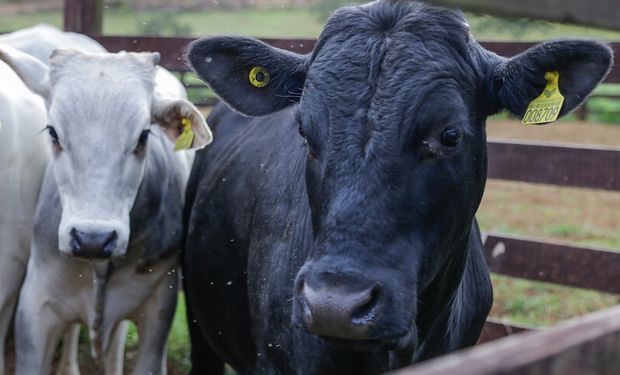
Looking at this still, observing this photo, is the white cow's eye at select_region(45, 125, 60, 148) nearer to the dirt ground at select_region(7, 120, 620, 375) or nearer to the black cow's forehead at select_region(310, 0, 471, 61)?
the black cow's forehead at select_region(310, 0, 471, 61)

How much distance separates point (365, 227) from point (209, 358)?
7.94ft

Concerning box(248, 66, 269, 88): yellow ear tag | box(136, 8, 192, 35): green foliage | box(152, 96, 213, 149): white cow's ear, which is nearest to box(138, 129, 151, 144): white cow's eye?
box(152, 96, 213, 149): white cow's ear

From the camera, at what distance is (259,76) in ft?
10.2

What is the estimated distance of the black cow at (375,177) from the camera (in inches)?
94.8

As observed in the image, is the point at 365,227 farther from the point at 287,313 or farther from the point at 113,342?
the point at 113,342

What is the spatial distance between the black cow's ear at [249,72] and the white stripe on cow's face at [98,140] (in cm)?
76

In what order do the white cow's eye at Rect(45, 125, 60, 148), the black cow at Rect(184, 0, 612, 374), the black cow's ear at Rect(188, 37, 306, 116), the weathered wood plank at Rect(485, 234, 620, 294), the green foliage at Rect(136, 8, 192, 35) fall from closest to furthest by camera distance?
the black cow at Rect(184, 0, 612, 374) → the black cow's ear at Rect(188, 37, 306, 116) → the white cow's eye at Rect(45, 125, 60, 148) → the weathered wood plank at Rect(485, 234, 620, 294) → the green foliage at Rect(136, 8, 192, 35)

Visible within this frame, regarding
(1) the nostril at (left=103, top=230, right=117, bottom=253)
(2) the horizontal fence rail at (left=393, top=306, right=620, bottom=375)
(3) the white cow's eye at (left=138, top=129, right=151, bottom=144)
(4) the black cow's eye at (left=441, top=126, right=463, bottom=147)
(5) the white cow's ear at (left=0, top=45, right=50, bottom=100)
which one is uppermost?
(2) the horizontal fence rail at (left=393, top=306, right=620, bottom=375)

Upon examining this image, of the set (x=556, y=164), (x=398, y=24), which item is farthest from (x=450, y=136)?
(x=556, y=164)

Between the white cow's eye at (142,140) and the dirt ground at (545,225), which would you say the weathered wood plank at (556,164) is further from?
the white cow's eye at (142,140)

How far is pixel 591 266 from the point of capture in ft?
16.8

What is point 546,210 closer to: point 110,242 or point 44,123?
point 44,123

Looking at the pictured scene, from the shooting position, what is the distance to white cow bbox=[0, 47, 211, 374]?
3748mm

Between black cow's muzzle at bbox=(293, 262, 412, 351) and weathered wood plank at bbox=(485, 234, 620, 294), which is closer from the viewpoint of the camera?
black cow's muzzle at bbox=(293, 262, 412, 351)
